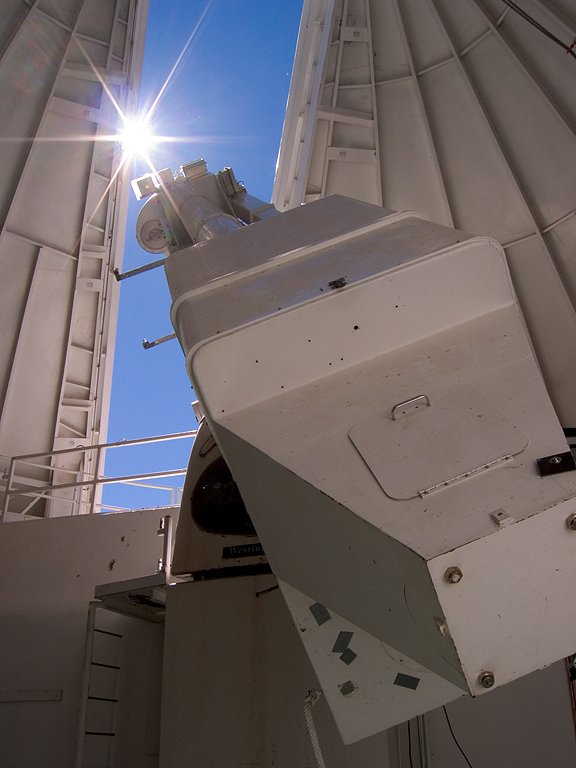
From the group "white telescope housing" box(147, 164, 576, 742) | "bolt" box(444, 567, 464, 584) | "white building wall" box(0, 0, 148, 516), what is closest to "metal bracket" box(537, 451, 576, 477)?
"white telescope housing" box(147, 164, 576, 742)

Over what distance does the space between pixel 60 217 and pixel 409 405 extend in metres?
10.1

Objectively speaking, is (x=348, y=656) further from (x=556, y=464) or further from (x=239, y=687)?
(x=239, y=687)

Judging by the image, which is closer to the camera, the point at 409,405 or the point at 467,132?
the point at 409,405

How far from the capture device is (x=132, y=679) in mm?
6043

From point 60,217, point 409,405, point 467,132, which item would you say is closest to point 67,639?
point 409,405

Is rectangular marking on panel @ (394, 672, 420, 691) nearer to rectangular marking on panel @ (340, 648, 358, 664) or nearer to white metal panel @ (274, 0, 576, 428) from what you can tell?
rectangular marking on panel @ (340, 648, 358, 664)

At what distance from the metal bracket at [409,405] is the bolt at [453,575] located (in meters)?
0.69

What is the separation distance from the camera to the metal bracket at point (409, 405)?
9.07 feet

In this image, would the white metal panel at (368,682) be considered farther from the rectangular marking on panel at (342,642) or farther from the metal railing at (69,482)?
the metal railing at (69,482)

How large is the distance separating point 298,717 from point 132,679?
2.34m

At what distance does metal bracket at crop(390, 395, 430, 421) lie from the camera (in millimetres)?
2766

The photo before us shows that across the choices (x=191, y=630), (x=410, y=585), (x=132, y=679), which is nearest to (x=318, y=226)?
(x=410, y=585)

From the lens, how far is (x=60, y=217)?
11.5 metres

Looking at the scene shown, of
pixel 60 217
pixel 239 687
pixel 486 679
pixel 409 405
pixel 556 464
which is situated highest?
pixel 60 217
